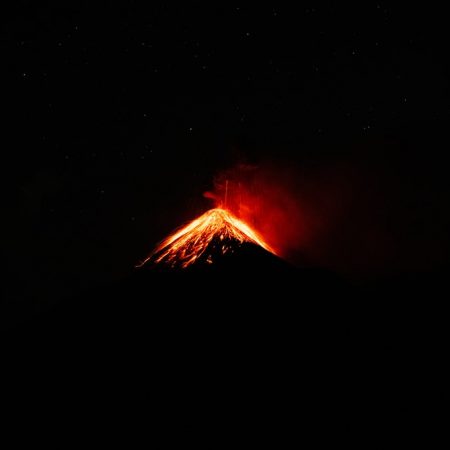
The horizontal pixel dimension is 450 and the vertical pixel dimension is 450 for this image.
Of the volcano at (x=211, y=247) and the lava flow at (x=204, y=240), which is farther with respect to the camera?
the lava flow at (x=204, y=240)

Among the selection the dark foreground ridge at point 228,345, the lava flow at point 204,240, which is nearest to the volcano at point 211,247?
the lava flow at point 204,240

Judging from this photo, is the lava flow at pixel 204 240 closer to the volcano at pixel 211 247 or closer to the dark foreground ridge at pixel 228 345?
the volcano at pixel 211 247

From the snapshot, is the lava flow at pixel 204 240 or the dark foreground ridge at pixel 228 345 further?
the lava flow at pixel 204 240

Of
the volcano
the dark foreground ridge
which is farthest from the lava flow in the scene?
the dark foreground ridge

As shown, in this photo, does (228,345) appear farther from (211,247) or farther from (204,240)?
(204,240)

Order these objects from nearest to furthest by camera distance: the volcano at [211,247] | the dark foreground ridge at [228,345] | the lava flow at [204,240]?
the dark foreground ridge at [228,345]
the volcano at [211,247]
the lava flow at [204,240]

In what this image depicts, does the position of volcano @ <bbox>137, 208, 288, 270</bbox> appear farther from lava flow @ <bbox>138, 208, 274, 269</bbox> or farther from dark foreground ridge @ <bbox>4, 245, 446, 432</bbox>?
dark foreground ridge @ <bbox>4, 245, 446, 432</bbox>

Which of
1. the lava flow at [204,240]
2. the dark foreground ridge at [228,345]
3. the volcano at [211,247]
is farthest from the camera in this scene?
the lava flow at [204,240]

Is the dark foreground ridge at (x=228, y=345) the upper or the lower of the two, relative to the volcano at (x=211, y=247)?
lower
